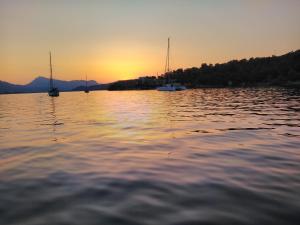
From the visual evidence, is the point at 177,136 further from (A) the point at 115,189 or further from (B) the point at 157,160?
(A) the point at 115,189

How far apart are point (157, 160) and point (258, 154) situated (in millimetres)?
3718

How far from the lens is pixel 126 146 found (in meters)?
13.3

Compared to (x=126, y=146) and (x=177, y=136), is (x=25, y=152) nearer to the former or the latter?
(x=126, y=146)

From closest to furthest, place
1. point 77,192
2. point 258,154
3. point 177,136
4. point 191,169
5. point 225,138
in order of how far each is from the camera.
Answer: point 77,192, point 191,169, point 258,154, point 225,138, point 177,136

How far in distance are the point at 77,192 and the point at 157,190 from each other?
1.86 m

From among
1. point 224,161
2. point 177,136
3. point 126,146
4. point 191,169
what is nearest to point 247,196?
point 191,169

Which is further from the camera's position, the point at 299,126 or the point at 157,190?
the point at 299,126

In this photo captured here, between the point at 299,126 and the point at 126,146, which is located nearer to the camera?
the point at 126,146

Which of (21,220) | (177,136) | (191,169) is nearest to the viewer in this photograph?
(21,220)

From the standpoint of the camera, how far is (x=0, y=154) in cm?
1248

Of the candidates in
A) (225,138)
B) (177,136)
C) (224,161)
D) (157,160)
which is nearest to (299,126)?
(225,138)

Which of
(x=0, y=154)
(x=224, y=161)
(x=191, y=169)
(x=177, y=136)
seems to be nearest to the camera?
(x=191, y=169)

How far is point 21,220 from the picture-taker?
220 inches

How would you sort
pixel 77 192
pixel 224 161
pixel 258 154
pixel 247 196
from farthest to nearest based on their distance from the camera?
pixel 258 154, pixel 224 161, pixel 77 192, pixel 247 196
